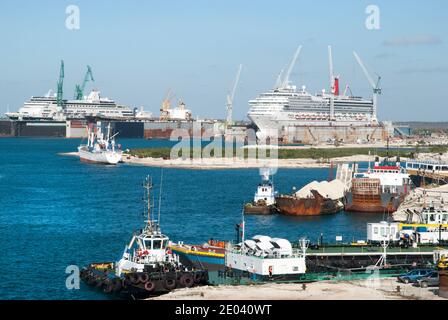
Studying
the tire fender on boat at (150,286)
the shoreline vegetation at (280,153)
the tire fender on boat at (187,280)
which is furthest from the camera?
the shoreline vegetation at (280,153)

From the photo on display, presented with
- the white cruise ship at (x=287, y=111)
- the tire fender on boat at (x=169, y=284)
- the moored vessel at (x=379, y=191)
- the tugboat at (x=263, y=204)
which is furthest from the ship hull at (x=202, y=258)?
the white cruise ship at (x=287, y=111)

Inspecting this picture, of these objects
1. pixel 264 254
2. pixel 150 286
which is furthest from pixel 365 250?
pixel 150 286

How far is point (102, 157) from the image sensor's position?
445 feet

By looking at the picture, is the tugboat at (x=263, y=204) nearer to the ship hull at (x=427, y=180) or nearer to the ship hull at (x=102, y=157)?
the ship hull at (x=427, y=180)

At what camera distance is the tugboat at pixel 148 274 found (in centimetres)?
3419

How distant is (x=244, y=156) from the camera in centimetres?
15000

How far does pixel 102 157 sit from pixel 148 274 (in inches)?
4041

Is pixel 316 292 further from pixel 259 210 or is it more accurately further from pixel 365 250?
pixel 259 210

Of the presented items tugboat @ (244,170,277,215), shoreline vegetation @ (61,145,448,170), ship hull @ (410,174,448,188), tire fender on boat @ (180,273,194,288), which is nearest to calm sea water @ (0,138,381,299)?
tugboat @ (244,170,277,215)

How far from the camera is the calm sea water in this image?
42291 mm

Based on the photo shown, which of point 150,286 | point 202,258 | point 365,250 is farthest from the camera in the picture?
point 365,250

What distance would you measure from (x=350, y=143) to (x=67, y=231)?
146376 millimetres

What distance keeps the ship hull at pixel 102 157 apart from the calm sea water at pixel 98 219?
21369 millimetres

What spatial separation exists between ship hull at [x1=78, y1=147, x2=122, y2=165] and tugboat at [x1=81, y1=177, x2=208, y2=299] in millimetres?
97215
